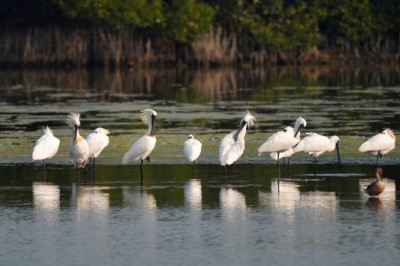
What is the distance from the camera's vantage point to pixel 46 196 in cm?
1712

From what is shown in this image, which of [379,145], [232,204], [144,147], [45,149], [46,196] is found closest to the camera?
[232,204]

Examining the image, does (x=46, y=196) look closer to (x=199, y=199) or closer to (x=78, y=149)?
(x=78, y=149)

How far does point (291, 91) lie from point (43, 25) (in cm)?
2356

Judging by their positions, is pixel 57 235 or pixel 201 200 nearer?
pixel 57 235

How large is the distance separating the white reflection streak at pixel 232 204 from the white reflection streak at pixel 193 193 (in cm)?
30

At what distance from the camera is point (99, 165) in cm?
2061

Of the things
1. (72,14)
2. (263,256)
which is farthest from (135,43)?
(263,256)

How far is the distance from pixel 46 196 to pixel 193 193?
1975 millimetres

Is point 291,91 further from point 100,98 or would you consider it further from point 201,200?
point 201,200

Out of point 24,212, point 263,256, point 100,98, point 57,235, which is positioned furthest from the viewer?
point 100,98

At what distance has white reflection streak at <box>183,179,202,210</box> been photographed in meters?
16.2

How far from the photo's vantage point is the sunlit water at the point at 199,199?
13.2 m

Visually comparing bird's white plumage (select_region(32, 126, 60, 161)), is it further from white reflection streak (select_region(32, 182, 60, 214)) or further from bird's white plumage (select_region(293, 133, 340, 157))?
bird's white plumage (select_region(293, 133, 340, 157))

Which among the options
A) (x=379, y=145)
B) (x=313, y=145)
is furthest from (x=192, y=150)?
(x=379, y=145)
